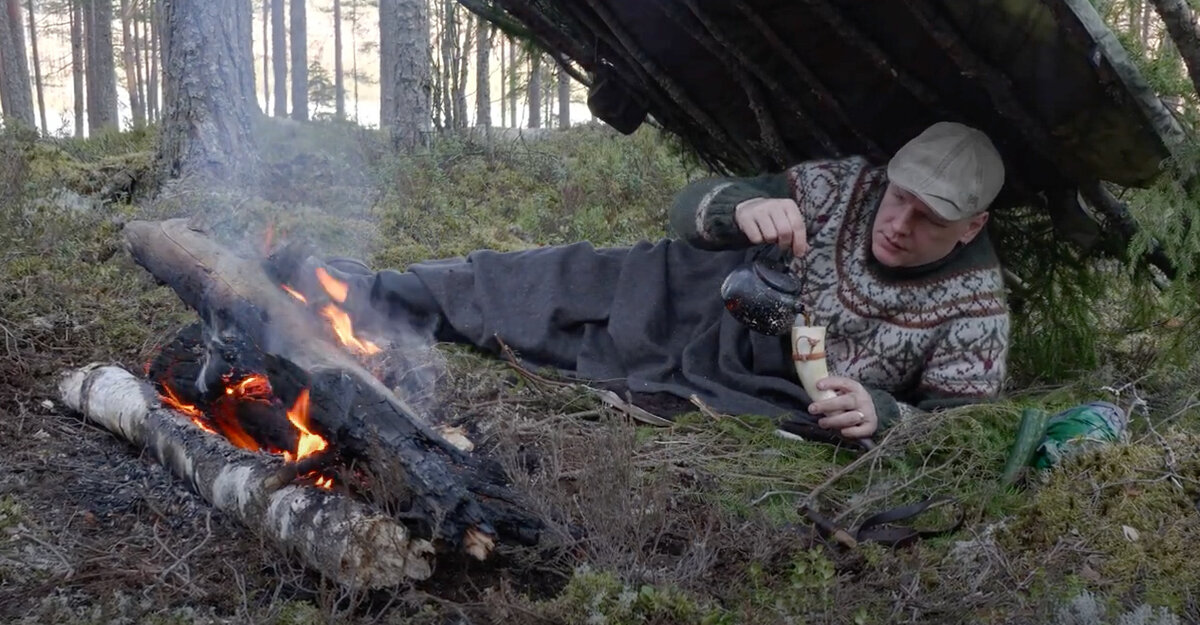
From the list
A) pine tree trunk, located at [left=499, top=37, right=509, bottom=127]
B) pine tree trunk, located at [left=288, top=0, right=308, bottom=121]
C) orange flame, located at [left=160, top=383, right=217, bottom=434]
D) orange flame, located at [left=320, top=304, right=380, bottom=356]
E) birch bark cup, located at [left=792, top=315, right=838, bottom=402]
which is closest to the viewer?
orange flame, located at [left=160, top=383, right=217, bottom=434]

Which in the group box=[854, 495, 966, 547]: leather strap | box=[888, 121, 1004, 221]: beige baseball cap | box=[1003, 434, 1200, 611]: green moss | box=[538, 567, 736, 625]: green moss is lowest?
box=[854, 495, 966, 547]: leather strap

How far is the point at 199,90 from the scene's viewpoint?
658 centimetres

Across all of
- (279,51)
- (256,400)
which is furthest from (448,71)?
(279,51)

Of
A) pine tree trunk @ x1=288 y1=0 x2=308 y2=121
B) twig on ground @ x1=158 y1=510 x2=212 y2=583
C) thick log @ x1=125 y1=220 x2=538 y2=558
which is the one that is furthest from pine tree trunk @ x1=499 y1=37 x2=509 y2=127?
pine tree trunk @ x1=288 y1=0 x2=308 y2=121

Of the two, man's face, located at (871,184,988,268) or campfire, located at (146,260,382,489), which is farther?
man's face, located at (871,184,988,268)

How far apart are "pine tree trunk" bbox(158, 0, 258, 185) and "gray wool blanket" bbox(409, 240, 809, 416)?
2.99m

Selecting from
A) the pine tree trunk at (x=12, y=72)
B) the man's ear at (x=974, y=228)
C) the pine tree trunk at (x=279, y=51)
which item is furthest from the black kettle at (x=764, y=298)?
the pine tree trunk at (x=279, y=51)

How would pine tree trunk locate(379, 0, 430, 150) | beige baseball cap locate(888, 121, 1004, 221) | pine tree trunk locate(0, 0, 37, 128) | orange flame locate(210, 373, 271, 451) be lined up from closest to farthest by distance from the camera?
orange flame locate(210, 373, 271, 451) → beige baseball cap locate(888, 121, 1004, 221) → pine tree trunk locate(379, 0, 430, 150) → pine tree trunk locate(0, 0, 37, 128)

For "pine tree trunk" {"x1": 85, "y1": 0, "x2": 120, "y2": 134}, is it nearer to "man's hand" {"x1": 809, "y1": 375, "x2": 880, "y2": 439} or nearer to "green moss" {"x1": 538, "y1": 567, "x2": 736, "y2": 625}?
"man's hand" {"x1": 809, "y1": 375, "x2": 880, "y2": 439}

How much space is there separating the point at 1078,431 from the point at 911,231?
832mm

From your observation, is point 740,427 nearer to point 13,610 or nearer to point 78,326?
point 13,610

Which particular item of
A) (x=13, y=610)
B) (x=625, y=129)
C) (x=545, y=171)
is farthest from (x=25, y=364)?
(x=545, y=171)

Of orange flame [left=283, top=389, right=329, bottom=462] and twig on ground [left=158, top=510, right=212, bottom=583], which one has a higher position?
orange flame [left=283, top=389, right=329, bottom=462]

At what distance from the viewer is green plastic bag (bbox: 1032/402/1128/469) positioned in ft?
9.03
